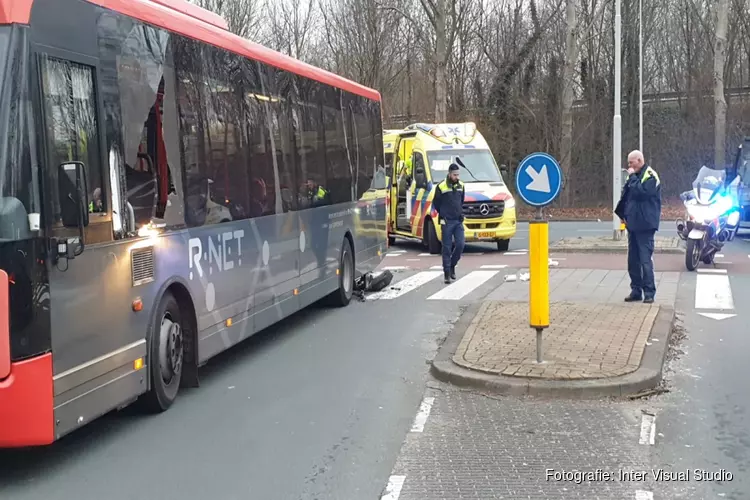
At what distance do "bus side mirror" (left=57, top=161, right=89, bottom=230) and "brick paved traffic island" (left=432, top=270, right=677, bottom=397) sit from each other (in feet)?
11.9

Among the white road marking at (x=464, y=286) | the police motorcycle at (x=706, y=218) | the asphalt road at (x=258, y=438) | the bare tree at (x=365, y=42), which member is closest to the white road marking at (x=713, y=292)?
the police motorcycle at (x=706, y=218)

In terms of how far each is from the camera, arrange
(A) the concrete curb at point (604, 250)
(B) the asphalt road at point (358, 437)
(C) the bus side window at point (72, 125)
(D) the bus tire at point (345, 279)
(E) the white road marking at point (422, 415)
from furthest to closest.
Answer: (A) the concrete curb at point (604, 250), (D) the bus tire at point (345, 279), (E) the white road marking at point (422, 415), (C) the bus side window at point (72, 125), (B) the asphalt road at point (358, 437)

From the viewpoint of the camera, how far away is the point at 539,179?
25.6 feet

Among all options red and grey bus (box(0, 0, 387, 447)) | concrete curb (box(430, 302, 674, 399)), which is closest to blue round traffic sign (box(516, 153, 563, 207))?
concrete curb (box(430, 302, 674, 399))

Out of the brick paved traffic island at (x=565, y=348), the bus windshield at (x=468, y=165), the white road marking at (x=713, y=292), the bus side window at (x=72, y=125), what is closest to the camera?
the bus side window at (x=72, y=125)

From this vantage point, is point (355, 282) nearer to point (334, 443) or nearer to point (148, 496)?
point (334, 443)

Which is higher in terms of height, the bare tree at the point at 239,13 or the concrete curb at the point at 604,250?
the bare tree at the point at 239,13

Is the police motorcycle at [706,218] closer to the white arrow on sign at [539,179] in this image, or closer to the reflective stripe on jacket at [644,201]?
the reflective stripe on jacket at [644,201]

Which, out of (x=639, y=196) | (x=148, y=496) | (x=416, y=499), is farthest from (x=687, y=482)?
(x=639, y=196)

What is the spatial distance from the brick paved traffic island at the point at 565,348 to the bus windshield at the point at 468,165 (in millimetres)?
9030

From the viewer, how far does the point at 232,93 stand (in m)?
8.57

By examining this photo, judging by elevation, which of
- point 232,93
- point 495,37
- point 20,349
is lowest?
point 20,349

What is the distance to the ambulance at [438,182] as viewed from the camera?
797 inches

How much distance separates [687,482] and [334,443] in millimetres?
2295
